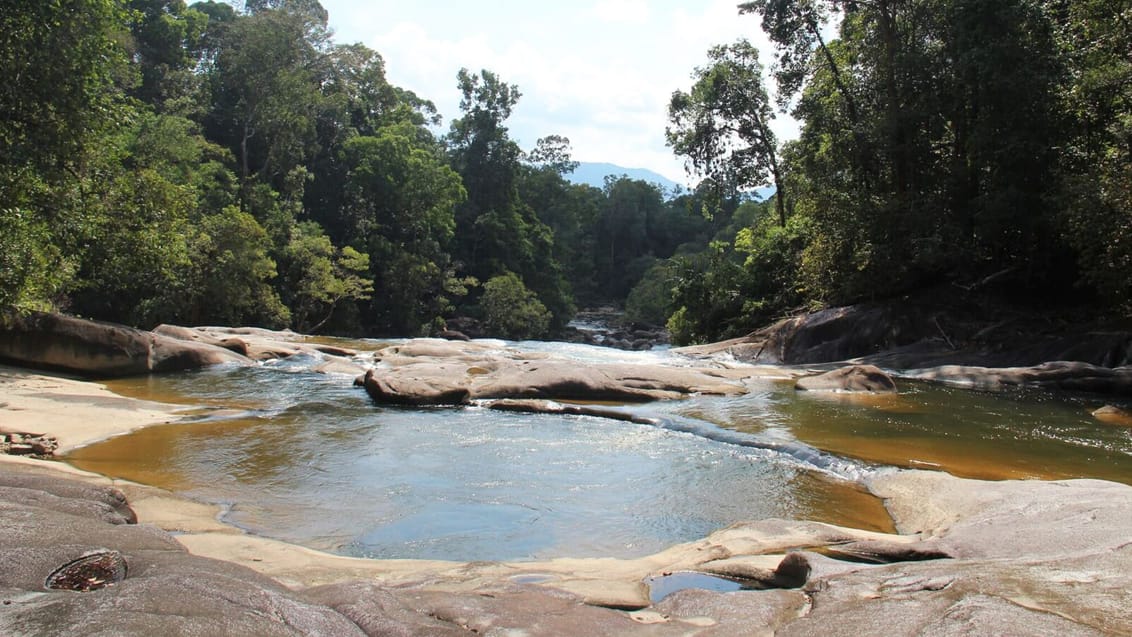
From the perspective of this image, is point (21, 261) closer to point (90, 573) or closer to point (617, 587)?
point (90, 573)

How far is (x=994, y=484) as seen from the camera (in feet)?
25.4

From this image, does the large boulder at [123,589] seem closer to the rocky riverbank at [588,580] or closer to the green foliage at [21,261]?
the rocky riverbank at [588,580]

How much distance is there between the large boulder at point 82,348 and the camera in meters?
16.0

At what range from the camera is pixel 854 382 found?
15.8 meters

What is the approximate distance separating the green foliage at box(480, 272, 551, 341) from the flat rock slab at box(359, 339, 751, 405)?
1336 inches

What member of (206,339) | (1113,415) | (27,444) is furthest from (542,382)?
(206,339)

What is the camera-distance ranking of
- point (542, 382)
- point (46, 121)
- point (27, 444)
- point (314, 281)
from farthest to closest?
point (314, 281) < point (542, 382) < point (46, 121) < point (27, 444)

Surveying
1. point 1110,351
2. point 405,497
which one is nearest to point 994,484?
point 405,497

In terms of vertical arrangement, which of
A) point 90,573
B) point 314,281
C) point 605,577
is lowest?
point 605,577

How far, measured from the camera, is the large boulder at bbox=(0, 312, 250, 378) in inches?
630

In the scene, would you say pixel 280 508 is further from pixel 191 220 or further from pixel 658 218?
pixel 658 218

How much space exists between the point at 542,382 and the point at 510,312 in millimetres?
36759

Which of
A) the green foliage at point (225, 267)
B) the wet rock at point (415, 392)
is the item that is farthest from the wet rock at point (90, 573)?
the green foliage at point (225, 267)

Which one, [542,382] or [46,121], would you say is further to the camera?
[542,382]
